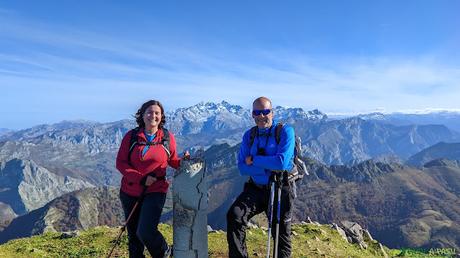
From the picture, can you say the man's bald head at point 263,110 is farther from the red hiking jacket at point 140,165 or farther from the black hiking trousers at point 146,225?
the black hiking trousers at point 146,225

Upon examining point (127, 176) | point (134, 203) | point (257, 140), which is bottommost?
point (134, 203)

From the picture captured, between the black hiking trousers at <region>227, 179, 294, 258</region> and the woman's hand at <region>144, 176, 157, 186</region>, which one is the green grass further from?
the woman's hand at <region>144, 176, 157, 186</region>

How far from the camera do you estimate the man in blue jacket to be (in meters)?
12.3

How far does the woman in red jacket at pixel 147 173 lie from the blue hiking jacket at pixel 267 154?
6.74ft

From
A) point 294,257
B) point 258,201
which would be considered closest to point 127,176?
point 258,201

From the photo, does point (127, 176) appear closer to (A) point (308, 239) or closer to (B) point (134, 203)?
(B) point (134, 203)

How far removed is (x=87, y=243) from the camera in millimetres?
19625

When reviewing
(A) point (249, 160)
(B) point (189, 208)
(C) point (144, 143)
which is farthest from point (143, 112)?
(A) point (249, 160)

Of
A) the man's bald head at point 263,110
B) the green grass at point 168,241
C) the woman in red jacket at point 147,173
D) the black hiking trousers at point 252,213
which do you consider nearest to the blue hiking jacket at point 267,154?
the man's bald head at point 263,110

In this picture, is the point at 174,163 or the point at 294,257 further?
the point at 294,257

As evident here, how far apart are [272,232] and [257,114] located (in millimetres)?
3533

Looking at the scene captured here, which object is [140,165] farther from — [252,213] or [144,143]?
[252,213]

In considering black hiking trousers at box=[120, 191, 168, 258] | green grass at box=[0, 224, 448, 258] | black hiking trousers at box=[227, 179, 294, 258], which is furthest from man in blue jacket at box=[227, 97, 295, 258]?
green grass at box=[0, 224, 448, 258]

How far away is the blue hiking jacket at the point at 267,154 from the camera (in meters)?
12.3
